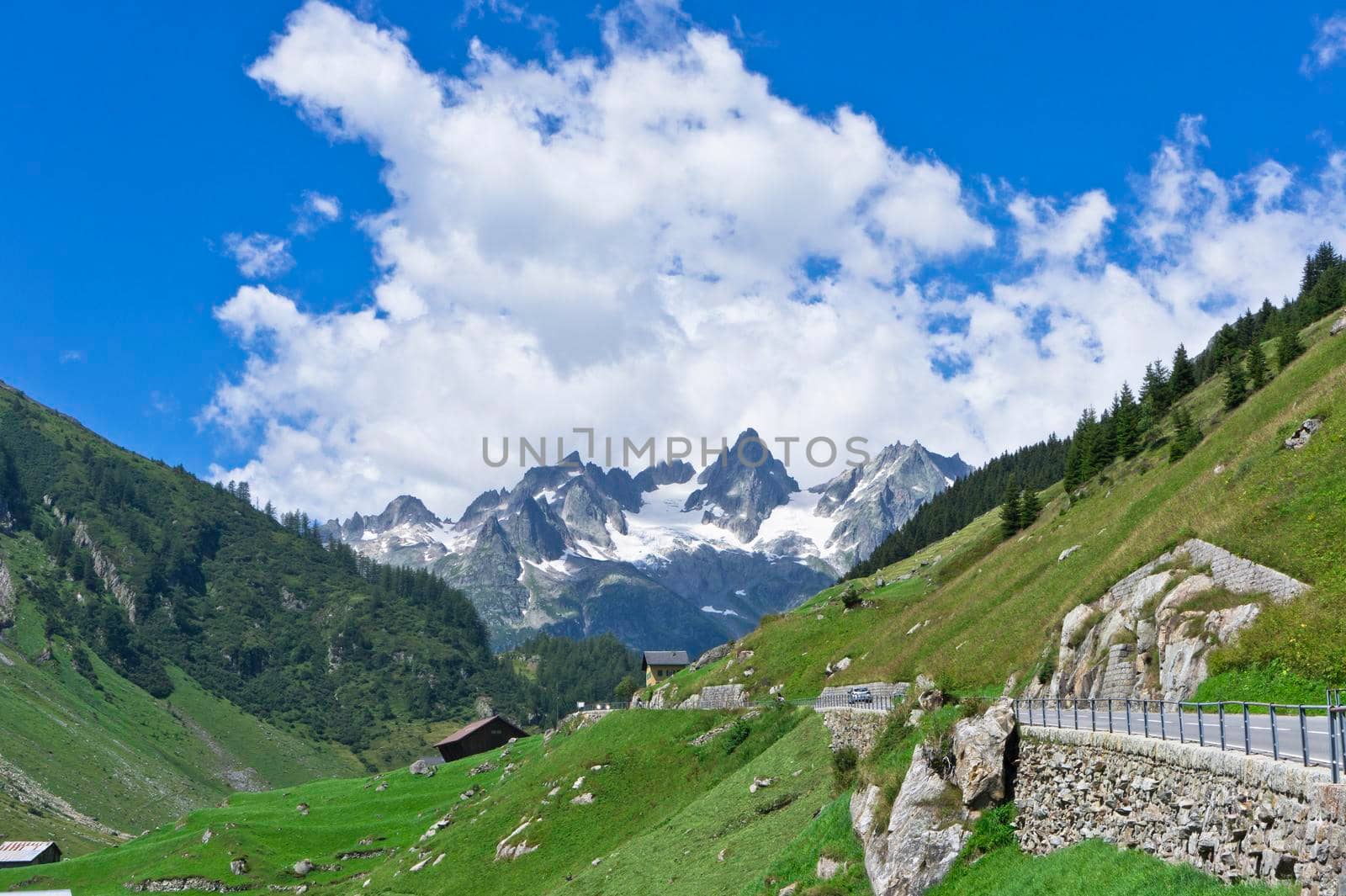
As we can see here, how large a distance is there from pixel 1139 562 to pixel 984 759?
28111 millimetres

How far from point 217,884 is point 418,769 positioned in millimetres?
34011

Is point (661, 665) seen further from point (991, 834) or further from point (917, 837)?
point (991, 834)

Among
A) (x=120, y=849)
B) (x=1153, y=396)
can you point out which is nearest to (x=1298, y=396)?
(x=1153, y=396)

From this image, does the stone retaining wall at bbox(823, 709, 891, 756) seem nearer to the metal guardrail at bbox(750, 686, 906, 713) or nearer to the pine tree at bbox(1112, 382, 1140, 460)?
the metal guardrail at bbox(750, 686, 906, 713)

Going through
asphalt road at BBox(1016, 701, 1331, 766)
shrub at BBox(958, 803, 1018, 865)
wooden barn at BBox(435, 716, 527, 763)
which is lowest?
wooden barn at BBox(435, 716, 527, 763)

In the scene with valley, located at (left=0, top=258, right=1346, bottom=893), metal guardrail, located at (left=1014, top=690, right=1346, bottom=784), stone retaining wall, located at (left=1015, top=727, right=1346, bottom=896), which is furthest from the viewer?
valley, located at (left=0, top=258, right=1346, bottom=893)

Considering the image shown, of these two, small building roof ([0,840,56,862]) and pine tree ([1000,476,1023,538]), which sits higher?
pine tree ([1000,476,1023,538])

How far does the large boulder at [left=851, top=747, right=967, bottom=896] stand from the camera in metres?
25.9

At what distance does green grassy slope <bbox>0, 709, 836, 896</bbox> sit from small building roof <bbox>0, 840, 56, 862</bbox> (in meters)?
7.28

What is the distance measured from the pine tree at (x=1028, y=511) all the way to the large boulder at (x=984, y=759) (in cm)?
8586

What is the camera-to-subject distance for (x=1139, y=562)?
162 feet

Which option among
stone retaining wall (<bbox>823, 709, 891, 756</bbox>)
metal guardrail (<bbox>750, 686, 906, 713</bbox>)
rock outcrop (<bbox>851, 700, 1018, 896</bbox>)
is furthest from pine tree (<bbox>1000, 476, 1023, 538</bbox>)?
rock outcrop (<bbox>851, 700, 1018, 896</bbox>)

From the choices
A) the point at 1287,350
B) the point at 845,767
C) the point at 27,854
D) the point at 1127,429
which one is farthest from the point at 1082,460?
the point at 27,854

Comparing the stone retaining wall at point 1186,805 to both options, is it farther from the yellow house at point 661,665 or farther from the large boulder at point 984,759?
the yellow house at point 661,665
